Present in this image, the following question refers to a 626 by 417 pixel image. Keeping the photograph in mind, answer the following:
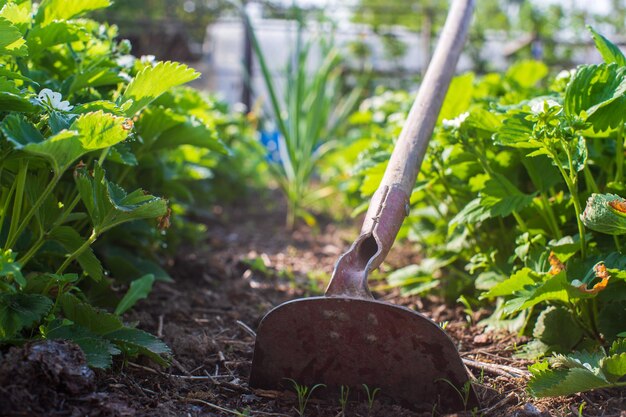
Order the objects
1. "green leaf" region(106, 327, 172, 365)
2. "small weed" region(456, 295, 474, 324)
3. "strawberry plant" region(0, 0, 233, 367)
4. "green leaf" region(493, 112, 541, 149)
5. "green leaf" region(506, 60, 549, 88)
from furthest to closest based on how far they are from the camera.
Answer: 1. "green leaf" region(506, 60, 549, 88)
2. "small weed" region(456, 295, 474, 324)
3. "green leaf" region(493, 112, 541, 149)
4. "green leaf" region(106, 327, 172, 365)
5. "strawberry plant" region(0, 0, 233, 367)

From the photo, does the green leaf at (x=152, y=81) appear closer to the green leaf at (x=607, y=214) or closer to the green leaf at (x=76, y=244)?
the green leaf at (x=76, y=244)

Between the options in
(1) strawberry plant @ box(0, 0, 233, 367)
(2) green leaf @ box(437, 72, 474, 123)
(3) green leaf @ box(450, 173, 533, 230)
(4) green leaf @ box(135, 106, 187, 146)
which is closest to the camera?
(1) strawberry plant @ box(0, 0, 233, 367)

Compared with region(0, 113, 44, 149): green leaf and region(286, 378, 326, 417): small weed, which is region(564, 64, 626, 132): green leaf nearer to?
region(286, 378, 326, 417): small weed

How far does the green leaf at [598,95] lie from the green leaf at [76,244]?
109 cm

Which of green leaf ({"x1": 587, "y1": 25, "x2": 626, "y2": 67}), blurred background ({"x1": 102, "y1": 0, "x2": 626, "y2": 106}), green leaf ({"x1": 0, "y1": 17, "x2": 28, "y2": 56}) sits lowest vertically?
blurred background ({"x1": 102, "y1": 0, "x2": 626, "y2": 106})

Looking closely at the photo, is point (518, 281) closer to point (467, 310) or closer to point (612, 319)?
point (612, 319)

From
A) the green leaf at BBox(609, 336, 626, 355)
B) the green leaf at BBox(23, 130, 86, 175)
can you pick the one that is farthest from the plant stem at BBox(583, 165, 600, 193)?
the green leaf at BBox(23, 130, 86, 175)

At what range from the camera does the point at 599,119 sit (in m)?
1.56

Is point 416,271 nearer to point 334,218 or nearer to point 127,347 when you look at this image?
point 127,347

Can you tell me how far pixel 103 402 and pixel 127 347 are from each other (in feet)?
0.77

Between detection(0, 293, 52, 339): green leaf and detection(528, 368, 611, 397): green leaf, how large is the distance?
0.98 m

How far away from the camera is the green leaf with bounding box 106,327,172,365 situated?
1.46 meters

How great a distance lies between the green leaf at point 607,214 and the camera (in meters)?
1.40

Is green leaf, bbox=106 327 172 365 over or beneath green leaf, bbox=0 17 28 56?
beneath
